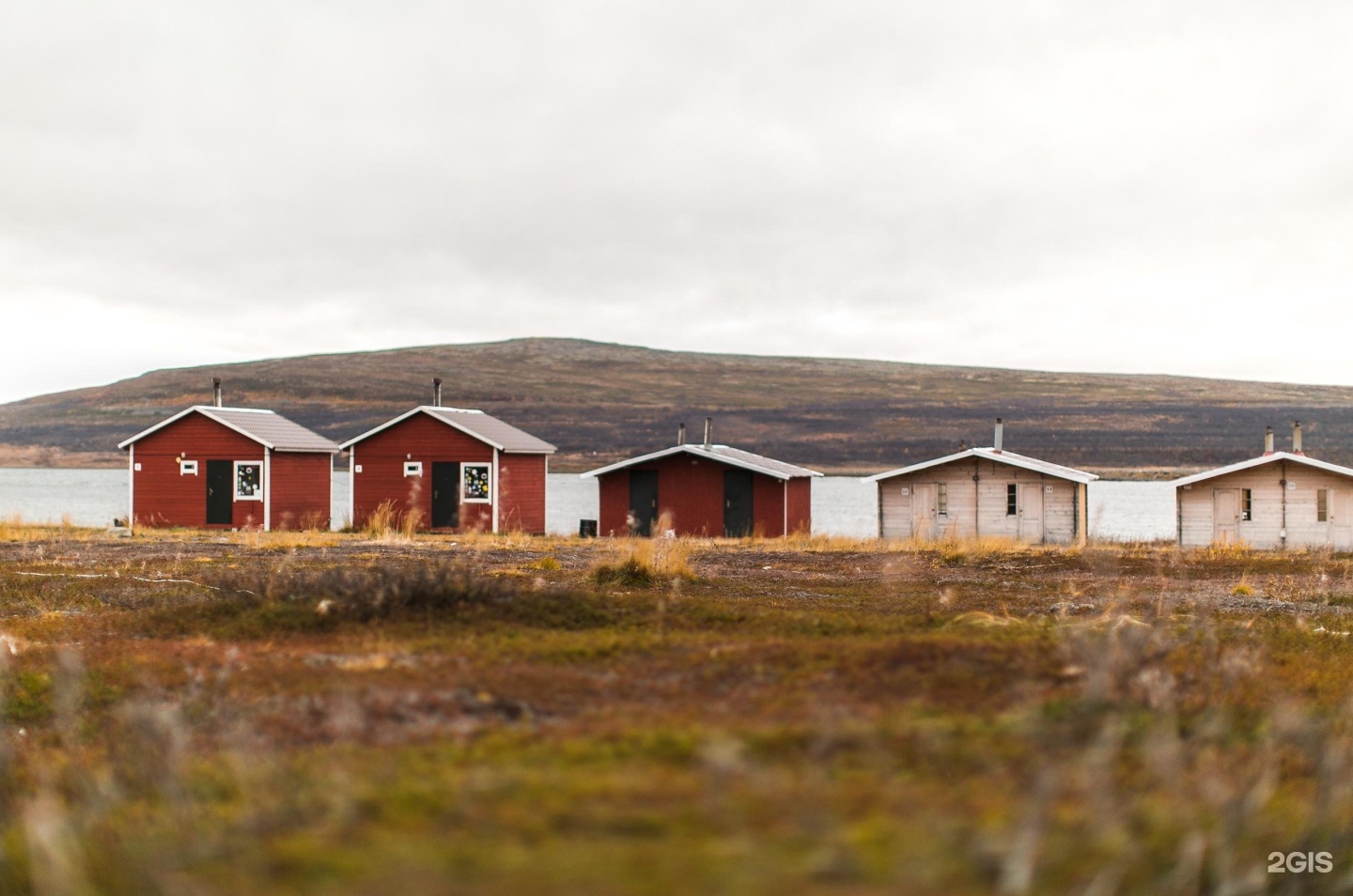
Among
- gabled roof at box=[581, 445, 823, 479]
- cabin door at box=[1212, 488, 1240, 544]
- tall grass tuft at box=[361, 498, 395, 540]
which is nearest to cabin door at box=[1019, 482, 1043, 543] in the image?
cabin door at box=[1212, 488, 1240, 544]

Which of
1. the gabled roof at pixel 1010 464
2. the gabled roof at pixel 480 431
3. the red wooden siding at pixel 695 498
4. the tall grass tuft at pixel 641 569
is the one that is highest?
the gabled roof at pixel 480 431

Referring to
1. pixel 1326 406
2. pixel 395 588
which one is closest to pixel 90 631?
pixel 395 588

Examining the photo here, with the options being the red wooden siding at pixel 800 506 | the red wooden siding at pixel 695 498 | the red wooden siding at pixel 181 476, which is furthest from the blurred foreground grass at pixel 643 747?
the red wooden siding at pixel 800 506

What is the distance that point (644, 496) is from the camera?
133 ft

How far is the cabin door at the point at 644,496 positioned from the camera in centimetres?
4053

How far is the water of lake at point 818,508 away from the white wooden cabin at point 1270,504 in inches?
81.2

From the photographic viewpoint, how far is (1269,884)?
520 centimetres

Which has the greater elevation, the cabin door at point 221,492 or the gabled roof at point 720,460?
the gabled roof at point 720,460

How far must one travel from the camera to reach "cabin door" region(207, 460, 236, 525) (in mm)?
37531

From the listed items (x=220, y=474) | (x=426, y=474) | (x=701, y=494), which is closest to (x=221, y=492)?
(x=220, y=474)

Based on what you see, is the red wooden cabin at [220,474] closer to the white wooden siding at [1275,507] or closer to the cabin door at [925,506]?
the cabin door at [925,506]

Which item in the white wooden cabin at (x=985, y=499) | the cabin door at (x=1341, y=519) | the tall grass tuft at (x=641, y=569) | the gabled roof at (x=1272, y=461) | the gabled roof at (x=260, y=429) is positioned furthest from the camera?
the white wooden cabin at (x=985, y=499)

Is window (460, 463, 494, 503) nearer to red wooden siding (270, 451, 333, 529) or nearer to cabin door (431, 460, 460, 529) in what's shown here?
cabin door (431, 460, 460, 529)

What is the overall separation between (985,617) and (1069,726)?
5248 millimetres
